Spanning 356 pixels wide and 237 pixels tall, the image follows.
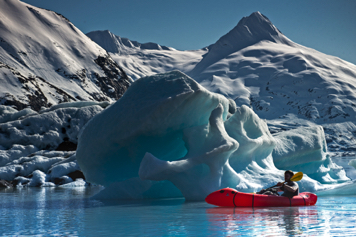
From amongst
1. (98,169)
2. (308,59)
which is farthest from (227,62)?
(98,169)

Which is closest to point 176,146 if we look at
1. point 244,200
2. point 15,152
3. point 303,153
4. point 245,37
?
point 244,200

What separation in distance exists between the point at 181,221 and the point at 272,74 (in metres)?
112

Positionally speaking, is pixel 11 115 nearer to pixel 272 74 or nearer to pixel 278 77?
pixel 278 77

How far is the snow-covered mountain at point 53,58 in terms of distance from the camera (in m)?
63.9

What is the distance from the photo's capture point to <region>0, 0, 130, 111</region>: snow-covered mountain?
6388 centimetres

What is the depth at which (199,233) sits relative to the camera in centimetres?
691

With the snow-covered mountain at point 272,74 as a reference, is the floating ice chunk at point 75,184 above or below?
below

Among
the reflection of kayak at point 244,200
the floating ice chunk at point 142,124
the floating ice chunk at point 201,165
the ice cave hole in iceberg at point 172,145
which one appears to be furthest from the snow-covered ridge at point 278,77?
the reflection of kayak at point 244,200

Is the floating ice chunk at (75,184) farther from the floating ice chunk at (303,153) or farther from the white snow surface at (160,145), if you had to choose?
the floating ice chunk at (303,153)

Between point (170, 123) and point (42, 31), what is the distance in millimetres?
84086

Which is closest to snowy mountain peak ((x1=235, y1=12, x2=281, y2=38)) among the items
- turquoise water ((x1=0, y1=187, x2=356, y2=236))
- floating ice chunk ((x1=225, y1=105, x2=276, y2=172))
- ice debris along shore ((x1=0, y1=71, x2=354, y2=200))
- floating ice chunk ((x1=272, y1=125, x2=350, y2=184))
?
floating ice chunk ((x1=272, y1=125, x2=350, y2=184))

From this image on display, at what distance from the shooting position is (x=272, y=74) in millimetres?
115312

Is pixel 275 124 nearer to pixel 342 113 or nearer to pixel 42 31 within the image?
pixel 342 113

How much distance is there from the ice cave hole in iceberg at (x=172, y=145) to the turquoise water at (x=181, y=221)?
151 cm
